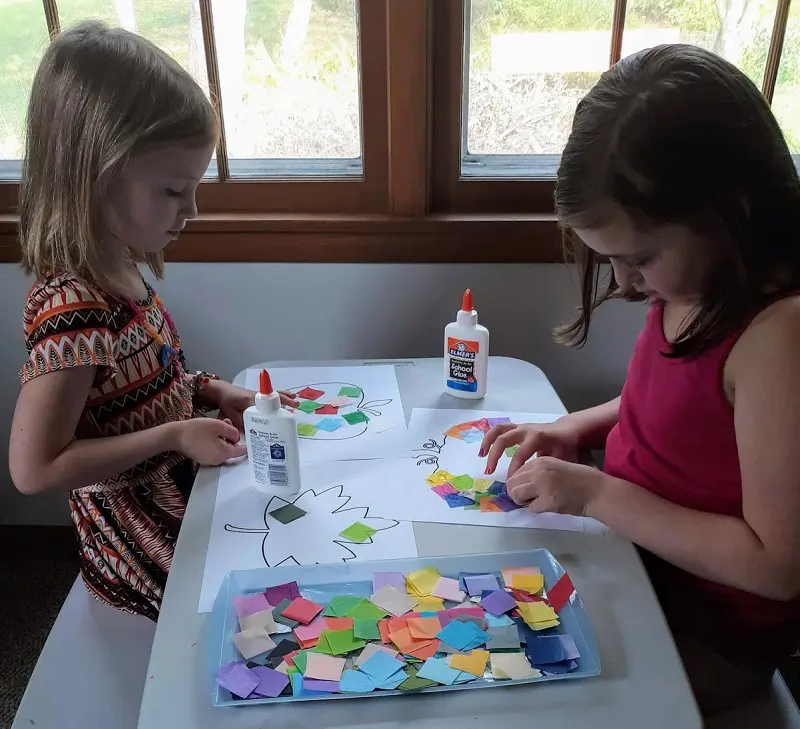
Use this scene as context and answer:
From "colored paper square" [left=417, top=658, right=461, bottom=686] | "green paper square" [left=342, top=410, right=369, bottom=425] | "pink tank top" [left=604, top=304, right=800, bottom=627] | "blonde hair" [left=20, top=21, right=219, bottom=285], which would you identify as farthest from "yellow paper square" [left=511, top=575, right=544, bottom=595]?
"blonde hair" [left=20, top=21, right=219, bottom=285]

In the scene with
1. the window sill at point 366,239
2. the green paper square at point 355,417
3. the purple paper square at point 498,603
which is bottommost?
the green paper square at point 355,417

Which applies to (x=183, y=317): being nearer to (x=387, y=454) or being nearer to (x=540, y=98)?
(x=387, y=454)

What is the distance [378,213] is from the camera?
4.25ft

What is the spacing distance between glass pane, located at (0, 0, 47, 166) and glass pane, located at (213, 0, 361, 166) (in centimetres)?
33

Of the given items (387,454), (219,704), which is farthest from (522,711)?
(387,454)

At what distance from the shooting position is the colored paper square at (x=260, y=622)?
0.64m

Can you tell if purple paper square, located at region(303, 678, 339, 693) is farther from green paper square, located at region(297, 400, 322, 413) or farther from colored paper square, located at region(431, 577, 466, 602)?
green paper square, located at region(297, 400, 322, 413)

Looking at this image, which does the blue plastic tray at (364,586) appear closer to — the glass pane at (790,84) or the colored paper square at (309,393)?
the colored paper square at (309,393)

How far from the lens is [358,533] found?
767mm

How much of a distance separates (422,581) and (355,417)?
0.35 m

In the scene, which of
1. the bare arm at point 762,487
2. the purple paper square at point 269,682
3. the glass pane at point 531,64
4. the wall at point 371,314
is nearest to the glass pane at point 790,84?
the glass pane at point 531,64

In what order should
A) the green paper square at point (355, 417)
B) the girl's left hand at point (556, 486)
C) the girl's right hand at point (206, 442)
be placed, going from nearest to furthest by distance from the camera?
the girl's left hand at point (556, 486)
the girl's right hand at point (206, 442)
the green paper square at point (355, 417)

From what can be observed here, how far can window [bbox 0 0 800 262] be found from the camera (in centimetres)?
119

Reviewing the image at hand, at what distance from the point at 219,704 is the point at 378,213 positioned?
91 cm
